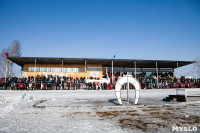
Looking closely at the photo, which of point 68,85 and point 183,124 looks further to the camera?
→ point 68,85

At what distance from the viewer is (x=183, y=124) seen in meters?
4.55

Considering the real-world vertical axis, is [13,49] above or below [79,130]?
above

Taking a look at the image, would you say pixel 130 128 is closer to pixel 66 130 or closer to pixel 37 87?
pixel 66 130

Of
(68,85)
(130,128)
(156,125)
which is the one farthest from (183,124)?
(68,85)

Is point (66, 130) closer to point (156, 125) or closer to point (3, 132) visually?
point (3, 132)

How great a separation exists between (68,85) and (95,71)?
9.96 meters

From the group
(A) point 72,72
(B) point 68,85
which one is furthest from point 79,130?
(A) point 72,72

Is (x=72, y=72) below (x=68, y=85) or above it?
above

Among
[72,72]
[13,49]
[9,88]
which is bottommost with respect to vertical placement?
[9,88]

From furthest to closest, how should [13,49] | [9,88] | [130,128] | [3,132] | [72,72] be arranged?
[13,49] → [72,72] → [9,88] → [130,128] → [3,132]

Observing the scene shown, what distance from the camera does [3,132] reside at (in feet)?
12.8

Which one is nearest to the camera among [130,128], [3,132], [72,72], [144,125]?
[3,132]

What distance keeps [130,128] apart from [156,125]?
95 centimetres

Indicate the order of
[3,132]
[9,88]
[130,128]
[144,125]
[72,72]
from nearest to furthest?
[3,132] < [130,128] < [144,125] < [9,88] < [72,72]
